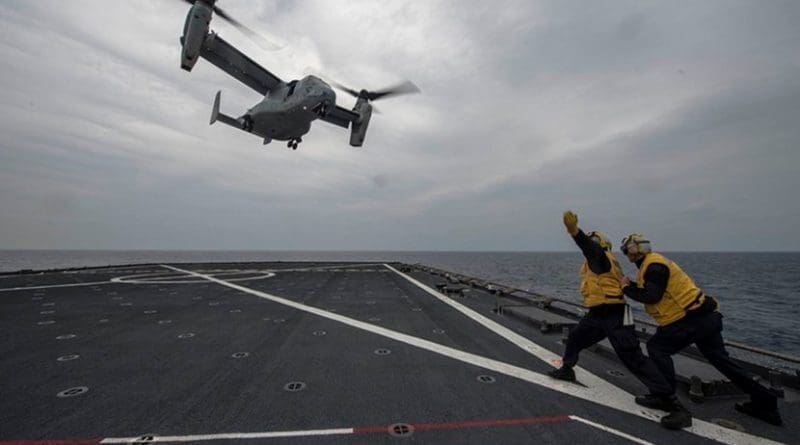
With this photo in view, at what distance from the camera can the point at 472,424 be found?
390cm

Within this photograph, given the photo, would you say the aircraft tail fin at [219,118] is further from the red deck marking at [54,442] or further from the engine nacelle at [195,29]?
the red deck marking at [54,442]

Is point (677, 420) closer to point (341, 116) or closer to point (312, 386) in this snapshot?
point (312, 386)

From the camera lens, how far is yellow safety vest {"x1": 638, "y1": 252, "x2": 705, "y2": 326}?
13.5ft

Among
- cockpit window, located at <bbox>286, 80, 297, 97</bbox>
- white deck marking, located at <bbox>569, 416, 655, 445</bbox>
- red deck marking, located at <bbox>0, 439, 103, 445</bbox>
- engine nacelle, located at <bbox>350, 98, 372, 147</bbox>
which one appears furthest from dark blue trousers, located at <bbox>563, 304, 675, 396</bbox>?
engine nacelle, located at <bbox>350, 98, 372, 147</bbox>

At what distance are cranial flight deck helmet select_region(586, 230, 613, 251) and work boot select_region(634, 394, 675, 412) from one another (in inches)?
76.9

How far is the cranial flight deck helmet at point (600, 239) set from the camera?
15.4 ft

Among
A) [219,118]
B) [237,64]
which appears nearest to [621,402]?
[237,64]

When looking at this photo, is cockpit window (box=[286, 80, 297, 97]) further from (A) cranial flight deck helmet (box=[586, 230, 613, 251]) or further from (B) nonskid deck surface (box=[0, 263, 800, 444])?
(A) cranial flight deck helmet (box=[586, 230, 613, 251])

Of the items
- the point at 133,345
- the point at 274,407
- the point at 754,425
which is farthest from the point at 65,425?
the point at 754,425

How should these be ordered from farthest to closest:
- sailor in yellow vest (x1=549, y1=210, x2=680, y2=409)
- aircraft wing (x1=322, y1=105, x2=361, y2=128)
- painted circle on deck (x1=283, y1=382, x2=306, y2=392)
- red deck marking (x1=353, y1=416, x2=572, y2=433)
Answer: aircraft wing (x1=322, y1=105, x2=361, y2=128)
painted circle on deck (x1=283, y1=382, x2=306, y2=392)
sailor in yellow vest (x1=549, y1=210, x2=680, y2=409)
red deck marking (x1=353, y1=416, x2=572, y2=433)

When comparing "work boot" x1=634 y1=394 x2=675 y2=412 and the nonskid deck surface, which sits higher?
"work boot" x1=634 y1=394 x2=675 y2=412

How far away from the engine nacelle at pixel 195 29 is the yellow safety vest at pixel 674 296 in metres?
17.5

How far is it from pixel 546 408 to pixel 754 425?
2.30m

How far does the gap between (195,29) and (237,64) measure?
531cm
